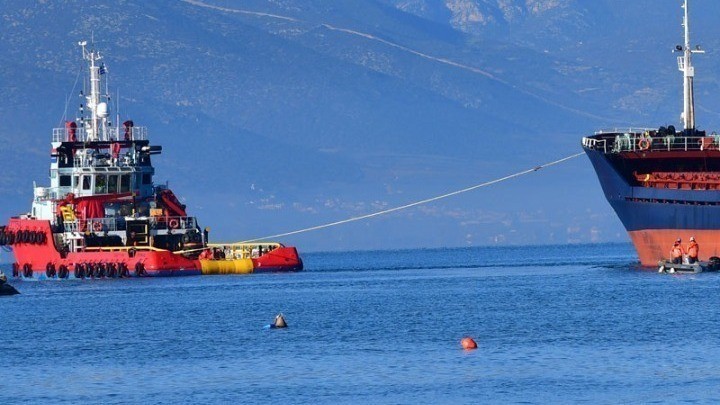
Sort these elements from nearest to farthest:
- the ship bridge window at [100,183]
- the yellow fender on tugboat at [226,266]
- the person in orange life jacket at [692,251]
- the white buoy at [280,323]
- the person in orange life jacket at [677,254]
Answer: the white buoy at [280,323] < the person in orange life jacket at [692,251] < the person in orange life jacket at [677,254] < the yellow fender on tugboat at [226,266] < the ship bridge window at [100,183]

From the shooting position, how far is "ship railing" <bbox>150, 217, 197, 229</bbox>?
10306cm

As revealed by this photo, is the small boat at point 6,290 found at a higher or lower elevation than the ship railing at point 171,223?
lower

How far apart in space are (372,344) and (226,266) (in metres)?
42.4

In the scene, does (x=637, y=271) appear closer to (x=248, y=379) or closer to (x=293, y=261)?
(x=293, y=261)

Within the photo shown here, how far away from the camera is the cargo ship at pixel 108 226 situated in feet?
334

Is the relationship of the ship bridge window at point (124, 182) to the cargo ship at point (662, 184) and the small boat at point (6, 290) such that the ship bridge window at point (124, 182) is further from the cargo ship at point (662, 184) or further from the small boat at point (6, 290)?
the cargo ship at point (662, 184)

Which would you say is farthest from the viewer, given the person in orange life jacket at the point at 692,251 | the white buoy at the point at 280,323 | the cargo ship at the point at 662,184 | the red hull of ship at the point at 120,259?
the red hull of ship at the point at 120,259

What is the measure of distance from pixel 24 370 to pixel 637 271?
1845 inches

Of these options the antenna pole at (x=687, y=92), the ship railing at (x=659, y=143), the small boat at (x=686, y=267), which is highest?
the antenna pole at (x=687, y=92)

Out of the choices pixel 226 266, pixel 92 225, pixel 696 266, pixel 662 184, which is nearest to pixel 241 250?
pixel 226 266

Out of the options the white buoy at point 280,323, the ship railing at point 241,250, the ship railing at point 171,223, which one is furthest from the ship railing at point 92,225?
the white buoy at point 280,323

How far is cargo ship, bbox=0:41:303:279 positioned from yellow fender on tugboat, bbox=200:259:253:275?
2.0 inches

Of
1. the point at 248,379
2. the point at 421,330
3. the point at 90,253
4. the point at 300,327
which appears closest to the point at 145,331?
the point at 300,327

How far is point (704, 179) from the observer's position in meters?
93.5
